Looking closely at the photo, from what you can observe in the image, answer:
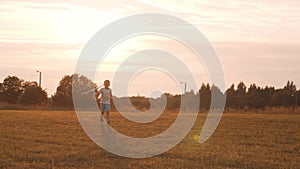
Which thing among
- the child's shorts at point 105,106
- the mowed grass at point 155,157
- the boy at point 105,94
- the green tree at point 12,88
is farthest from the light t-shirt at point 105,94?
the green tree at point 12,88

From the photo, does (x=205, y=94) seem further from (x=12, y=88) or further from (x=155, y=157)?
(x=155, y=157)

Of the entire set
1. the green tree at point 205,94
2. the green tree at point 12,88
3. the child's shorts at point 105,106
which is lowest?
the child's shorts at point 105,106

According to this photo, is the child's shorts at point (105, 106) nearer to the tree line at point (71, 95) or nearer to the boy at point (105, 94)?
the boy at point (105, 94)

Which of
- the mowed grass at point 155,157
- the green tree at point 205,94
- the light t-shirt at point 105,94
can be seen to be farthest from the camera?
the green tree at point 205,94

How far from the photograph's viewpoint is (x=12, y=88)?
91.2 meters

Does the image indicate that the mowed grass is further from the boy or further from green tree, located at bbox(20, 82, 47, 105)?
green tree, located at bbox(20, 82, 47, 105)

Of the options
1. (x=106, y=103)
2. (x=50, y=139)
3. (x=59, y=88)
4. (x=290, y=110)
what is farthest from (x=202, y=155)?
(x=59, y=88)

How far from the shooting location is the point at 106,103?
63.2 feet

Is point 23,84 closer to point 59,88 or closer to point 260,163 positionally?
point 59,88

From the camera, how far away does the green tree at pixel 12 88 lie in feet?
296

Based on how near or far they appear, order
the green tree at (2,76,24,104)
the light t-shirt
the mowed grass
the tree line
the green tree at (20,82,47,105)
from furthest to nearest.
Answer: the green tree at (2,76,24,104) → the green tree at (20,82,47,105) → the tree line → the light t-shirt → the mowed grass

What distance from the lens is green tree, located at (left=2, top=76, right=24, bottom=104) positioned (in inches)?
3547

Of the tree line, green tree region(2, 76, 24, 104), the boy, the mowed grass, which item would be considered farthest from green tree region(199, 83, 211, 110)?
the mowed grass

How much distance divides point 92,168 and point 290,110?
147 ft
